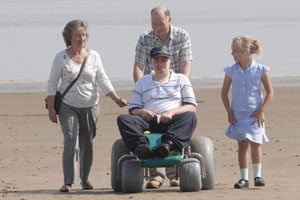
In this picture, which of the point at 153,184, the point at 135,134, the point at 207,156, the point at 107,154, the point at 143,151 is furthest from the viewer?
the point at 107,154

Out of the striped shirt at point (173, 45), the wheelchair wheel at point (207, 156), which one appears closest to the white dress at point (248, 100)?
the wheelchair wheel at point (207, 156)

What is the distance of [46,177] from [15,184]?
0.70m

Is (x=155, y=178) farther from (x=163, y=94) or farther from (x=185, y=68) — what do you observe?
(x=185, y=68)

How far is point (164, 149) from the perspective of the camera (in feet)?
29.1

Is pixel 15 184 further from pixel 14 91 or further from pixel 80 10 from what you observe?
pixel 80 10

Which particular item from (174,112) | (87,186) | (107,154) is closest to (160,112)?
(174,112)

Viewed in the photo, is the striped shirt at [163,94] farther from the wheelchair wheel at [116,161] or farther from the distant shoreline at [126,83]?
the distant shoreline at [126,83]

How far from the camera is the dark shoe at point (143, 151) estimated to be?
884cm

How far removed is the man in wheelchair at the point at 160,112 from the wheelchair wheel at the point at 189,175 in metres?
0.18

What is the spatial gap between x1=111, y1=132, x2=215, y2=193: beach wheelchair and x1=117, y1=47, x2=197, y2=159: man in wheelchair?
0.09 m

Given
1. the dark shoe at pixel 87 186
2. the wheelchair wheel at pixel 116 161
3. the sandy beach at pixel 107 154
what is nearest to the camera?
the sandy beach at pixel 107 154

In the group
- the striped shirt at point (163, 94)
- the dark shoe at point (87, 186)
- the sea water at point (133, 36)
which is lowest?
the dark shoe at point (87, 186)

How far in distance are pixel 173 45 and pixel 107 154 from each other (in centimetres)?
324

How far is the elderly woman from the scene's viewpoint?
955 centimetres
